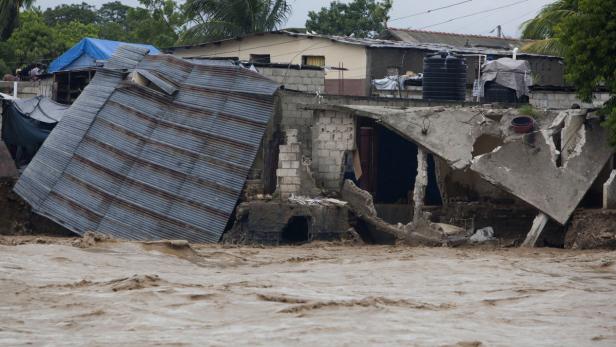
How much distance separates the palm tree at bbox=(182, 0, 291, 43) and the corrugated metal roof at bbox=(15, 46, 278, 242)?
1550 centimetres

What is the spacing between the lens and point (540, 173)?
62.1ft

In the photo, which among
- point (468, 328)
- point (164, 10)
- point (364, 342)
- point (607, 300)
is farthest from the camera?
point (164, 10)

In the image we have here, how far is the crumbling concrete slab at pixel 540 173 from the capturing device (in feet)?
61.8

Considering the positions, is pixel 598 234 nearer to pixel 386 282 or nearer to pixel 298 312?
pixel 386 282

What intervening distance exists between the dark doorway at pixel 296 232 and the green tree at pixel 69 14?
5032cm

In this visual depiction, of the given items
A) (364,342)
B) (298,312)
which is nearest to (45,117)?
(298,312)

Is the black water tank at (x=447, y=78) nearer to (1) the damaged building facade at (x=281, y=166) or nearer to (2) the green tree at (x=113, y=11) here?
(1) the damaged building facade at (x=281, y=166)

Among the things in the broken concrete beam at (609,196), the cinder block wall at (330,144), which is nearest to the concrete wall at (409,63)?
the cinder block wall at (330,144)

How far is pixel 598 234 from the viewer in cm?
1841

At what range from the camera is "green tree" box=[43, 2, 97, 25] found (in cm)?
6881

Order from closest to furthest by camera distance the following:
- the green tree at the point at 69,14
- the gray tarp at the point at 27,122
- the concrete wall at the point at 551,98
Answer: the concrete wall at the point at 551,98, the gray tarp at the point at 27,122, the green tree at the point at 69,14

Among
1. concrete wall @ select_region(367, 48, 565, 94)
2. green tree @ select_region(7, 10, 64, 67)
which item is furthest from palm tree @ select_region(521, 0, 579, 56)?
green tree @ select_region(7, 10, 64, 67)

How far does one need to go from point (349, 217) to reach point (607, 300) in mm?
6540

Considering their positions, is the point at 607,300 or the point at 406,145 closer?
the point at 607,300
